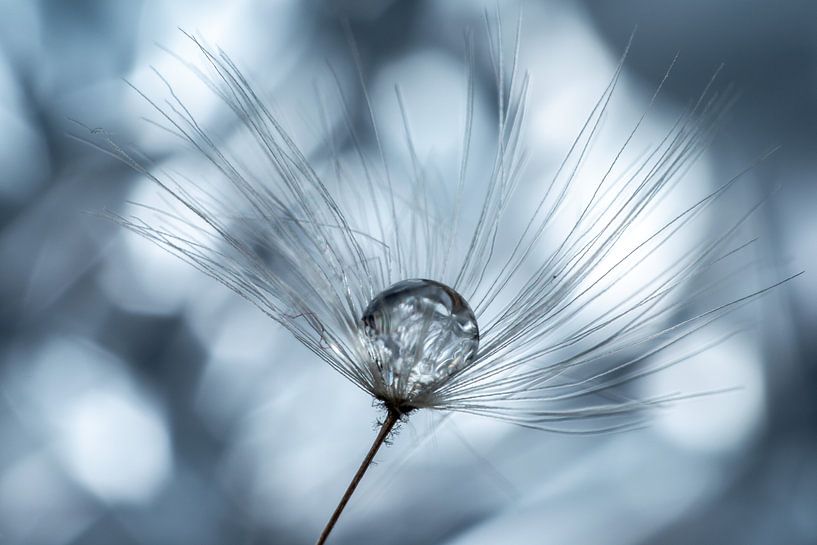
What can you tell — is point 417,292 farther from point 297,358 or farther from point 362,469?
point 297,358

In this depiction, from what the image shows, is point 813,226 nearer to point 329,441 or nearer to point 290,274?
point 329,441

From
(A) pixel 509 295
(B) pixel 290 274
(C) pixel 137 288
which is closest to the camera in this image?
(B) pixel 290 274

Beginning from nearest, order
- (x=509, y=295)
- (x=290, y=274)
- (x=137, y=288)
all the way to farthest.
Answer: (x=290, y=274) < (x=509, y=295) < (x=137, y=288)

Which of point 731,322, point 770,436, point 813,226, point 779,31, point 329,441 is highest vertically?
point 779,31

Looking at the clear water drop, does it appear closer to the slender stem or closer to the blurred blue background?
the slender stem

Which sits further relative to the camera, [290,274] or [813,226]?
[813,226]

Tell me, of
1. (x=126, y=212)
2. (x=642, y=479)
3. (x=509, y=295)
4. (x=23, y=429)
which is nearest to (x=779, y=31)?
(x=509, y=295)

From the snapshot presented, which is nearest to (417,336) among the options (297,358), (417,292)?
(417,292)
